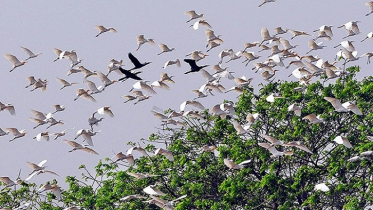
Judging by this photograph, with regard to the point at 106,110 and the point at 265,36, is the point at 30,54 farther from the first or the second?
the point at 265,36

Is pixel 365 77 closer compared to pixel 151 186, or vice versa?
pixel 151 186

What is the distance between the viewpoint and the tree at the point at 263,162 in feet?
113

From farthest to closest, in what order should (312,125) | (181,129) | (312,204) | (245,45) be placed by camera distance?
(245,45), (181,129), (312,125), (312,204)

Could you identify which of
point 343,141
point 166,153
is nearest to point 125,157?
point 166,153

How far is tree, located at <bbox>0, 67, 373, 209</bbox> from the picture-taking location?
3441 centimetres

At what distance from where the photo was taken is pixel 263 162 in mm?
35406

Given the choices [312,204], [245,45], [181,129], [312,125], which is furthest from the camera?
[245,45]

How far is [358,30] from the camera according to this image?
131ft

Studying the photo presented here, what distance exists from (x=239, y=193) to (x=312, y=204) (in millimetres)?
2621

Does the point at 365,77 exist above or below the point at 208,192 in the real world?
above

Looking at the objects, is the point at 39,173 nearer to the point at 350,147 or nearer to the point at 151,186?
the point at 151,186

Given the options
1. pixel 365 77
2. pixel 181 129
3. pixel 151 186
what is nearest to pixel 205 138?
pixel 181 129

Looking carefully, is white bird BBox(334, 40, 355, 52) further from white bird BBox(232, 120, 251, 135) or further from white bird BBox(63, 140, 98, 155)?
white bird BBox(63, 140, 98, 155)

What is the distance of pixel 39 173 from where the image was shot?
3656cm
